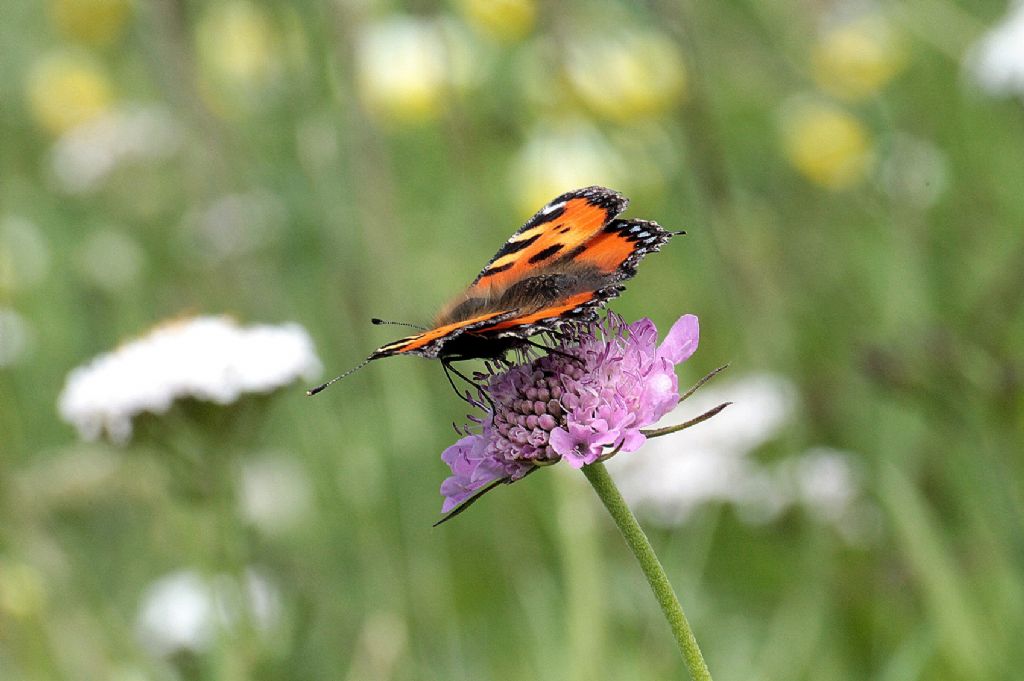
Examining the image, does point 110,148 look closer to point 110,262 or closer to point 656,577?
point 110,262

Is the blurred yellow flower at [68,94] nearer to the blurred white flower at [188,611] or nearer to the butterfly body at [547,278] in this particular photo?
the blurred white flower at [188,611]

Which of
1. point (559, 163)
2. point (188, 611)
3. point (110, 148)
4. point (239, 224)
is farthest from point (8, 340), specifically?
point (110, 148)

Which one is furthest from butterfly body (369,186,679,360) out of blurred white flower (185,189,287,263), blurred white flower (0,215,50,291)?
blurred white flower (0,215,50,291)

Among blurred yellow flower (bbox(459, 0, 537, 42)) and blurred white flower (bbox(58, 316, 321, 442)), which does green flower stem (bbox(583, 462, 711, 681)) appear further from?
blurred yellow flower (bbox(459, 0, 537, 42))

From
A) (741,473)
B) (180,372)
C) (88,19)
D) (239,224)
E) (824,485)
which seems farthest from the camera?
(88,19)

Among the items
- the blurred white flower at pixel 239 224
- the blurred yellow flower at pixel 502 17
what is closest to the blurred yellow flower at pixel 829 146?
the blurred yellow flower at pixel 502 17
